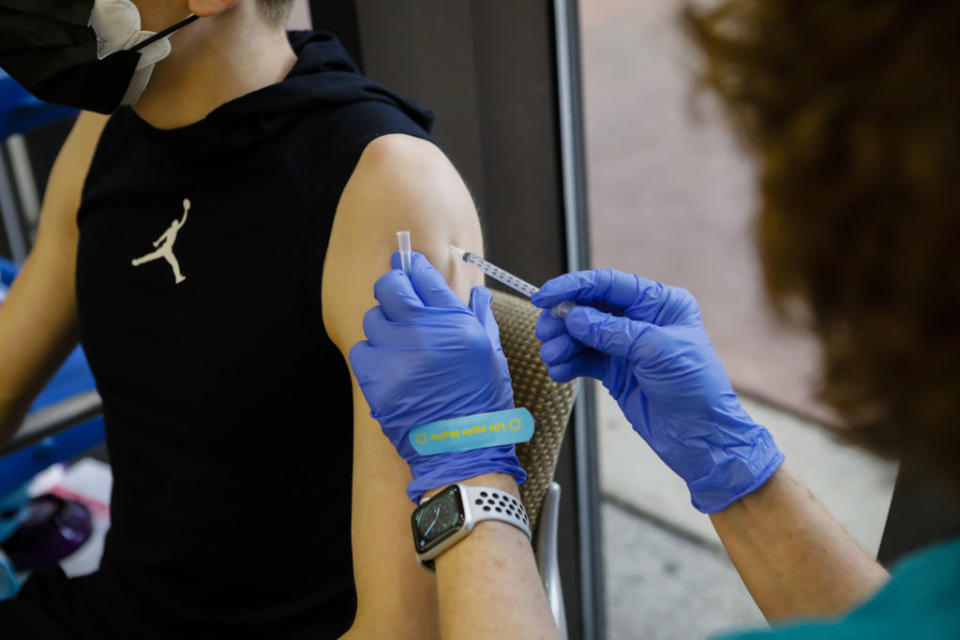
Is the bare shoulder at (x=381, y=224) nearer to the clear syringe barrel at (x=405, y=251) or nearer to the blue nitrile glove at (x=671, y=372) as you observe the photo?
the clear syringe barrel at (x=405, y=251)

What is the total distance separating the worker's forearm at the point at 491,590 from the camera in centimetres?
74

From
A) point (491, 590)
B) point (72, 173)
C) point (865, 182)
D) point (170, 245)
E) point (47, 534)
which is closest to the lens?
point (865, 182)

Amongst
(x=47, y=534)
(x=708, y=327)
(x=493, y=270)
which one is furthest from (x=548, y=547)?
(x=708, y=327)

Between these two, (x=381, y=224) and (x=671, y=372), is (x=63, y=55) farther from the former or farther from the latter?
(x=671, y=372)

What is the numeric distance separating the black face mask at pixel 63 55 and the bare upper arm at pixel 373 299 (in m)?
0.36

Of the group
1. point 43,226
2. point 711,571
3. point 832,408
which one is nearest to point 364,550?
point 832,408

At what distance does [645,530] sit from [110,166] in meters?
1.94

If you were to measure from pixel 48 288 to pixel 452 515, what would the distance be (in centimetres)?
85

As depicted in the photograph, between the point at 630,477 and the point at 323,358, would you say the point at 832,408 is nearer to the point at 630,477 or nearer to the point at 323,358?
the point at 323,358

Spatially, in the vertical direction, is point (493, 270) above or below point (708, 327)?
above

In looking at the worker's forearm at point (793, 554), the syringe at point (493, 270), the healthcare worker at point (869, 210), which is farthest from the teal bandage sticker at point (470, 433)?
the healthcare worker at point (869, 210)

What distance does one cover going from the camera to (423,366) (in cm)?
82

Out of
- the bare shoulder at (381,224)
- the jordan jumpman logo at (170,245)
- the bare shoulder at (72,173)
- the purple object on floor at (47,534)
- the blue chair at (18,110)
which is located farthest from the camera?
the purple object on floor at (47,534)

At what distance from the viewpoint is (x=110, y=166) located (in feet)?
3.75
